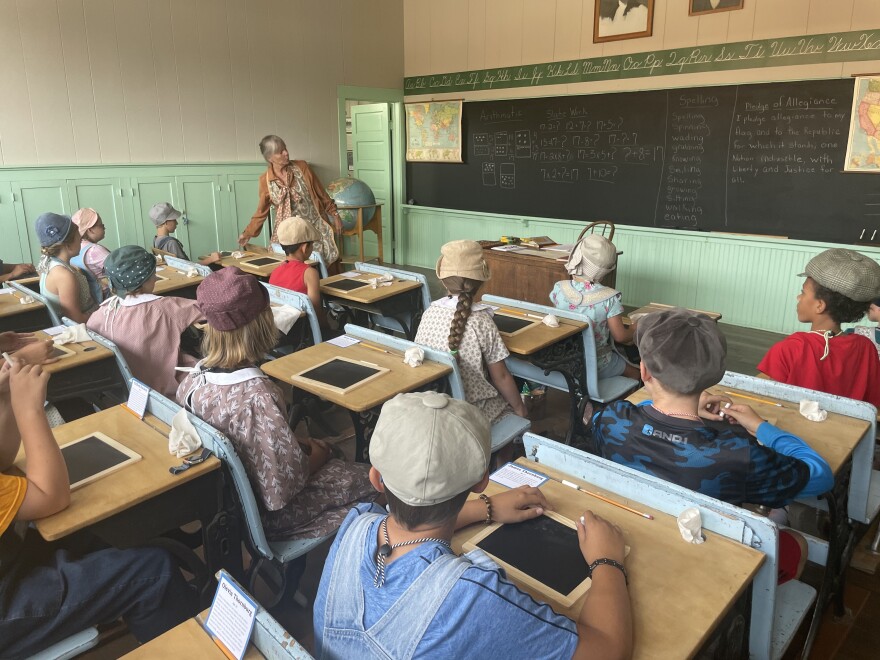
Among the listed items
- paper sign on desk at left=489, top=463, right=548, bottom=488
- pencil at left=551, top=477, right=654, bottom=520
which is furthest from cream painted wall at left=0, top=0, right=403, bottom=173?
pencil at left=551, top=477, right=654, bottom=520

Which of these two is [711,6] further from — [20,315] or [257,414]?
[20,315]

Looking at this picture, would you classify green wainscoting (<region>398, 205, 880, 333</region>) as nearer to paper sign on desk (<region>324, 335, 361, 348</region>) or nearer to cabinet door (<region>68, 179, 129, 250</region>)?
paper sign on desk (<region>324, 335, 361, 348</region>)

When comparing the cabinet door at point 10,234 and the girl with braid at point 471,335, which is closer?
the girl with braid at point 471,335

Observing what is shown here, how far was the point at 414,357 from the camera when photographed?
257 cm

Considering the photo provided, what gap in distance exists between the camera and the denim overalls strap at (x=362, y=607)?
3.19ft

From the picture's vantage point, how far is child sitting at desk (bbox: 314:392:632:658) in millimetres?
963

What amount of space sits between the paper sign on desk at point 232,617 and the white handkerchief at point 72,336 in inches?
80.5

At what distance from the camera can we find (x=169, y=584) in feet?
5.45

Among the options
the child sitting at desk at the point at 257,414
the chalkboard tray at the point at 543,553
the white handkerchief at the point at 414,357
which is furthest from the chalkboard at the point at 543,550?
the white handkerchief at the point at 414,357

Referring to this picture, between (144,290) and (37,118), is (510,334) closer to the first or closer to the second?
(144,290)

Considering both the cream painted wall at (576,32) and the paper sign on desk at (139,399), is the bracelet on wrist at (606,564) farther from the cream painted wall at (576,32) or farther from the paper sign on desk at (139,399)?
the cream painted wall at (576,32)

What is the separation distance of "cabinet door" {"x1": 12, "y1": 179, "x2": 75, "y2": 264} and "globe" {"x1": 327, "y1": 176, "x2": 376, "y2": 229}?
2819 mm

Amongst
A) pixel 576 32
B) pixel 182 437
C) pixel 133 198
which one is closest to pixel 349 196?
pixel 133 198

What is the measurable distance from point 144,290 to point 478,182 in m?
5.32
